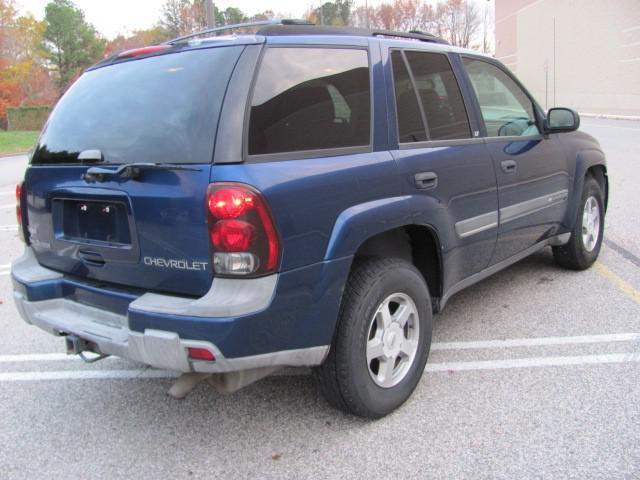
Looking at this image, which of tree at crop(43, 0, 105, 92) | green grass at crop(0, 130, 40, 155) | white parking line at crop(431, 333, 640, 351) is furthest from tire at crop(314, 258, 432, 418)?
tree at crop(43, 0, 105, 92)

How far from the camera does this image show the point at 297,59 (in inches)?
110

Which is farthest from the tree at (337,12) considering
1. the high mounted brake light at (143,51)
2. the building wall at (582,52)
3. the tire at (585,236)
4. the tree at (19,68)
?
the high mounted brake light at (143,51)

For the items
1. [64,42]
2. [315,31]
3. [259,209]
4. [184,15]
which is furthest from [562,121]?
[64,42]

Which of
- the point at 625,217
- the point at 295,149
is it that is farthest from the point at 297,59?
the point at 625,217

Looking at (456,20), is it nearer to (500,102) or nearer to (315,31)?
(500,102)

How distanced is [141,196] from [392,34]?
1835 mm

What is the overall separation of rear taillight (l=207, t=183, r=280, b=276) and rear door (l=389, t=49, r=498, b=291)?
0.98 meters

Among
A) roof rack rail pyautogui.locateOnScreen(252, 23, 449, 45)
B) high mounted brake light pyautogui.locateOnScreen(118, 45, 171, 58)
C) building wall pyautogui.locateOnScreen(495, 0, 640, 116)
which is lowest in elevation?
high mounted brake light pyautogui.locateOnScreen(118, 45, 171, 58)

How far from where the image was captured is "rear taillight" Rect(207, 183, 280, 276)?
94.3 inches

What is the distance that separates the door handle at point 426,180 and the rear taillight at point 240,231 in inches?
41.5

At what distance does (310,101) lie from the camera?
278cm

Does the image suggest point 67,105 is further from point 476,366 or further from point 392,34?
point 476,366

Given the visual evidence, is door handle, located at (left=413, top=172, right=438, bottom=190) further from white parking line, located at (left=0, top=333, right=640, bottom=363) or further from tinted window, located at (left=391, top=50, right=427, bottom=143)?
white parking line, located at (left=0, top=333, right=640, bottom=363)

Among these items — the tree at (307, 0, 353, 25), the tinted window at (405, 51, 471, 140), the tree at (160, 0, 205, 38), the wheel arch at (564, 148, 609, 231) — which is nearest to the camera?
the tinted window at (405, 51, 471, 140)
